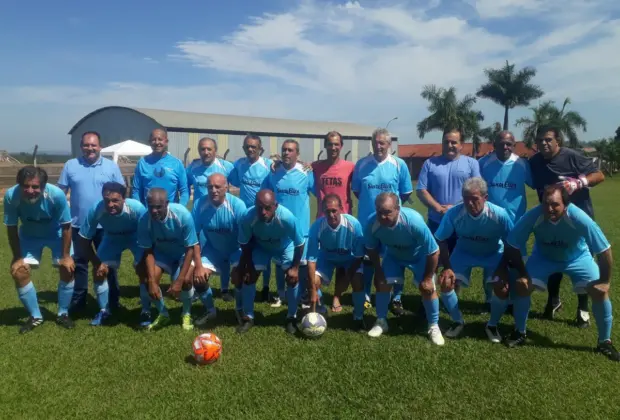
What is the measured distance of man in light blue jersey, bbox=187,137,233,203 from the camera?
6.54 meters

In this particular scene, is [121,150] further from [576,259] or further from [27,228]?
[576,259]

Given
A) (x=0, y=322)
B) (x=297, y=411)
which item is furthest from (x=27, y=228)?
(x=297, y=411)

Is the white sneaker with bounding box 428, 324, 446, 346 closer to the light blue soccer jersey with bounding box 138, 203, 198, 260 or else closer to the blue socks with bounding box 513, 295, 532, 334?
the blue socks with bounding box 513, 295, 532, 334

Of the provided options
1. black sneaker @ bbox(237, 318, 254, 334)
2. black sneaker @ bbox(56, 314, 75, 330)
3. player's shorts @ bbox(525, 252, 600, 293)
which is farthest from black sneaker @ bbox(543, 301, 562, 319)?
black sneaker @ bbox(56, 314, 75, 330)

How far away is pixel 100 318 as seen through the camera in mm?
5578

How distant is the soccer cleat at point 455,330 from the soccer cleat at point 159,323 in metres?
3.14

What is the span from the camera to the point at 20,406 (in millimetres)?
3746

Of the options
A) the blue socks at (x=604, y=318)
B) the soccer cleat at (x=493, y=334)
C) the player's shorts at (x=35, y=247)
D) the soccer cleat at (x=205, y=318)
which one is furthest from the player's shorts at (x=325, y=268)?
the player's shorts at (x=35, y=247)

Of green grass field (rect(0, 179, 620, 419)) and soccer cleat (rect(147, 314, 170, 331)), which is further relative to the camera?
soccer cleat (rect(147, 314, 170, 331))

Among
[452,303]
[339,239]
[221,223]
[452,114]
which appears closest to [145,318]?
[221,223]

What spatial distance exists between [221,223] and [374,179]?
193cm

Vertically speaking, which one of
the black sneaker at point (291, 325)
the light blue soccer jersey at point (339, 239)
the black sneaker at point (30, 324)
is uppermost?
the light blue soccer jersey at point (339, 239)

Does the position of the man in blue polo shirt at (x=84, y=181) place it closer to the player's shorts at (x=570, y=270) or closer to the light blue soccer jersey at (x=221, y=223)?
the light blue soccer jersey at (x=221, y=223)

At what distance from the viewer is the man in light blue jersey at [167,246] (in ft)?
17.2
